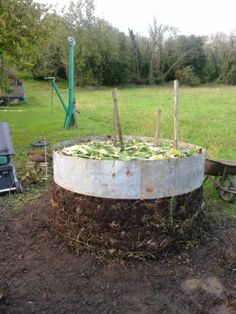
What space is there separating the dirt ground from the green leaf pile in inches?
36.7

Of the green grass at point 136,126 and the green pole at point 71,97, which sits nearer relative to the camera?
the green grass at point 136,126

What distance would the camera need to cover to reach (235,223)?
503 cm

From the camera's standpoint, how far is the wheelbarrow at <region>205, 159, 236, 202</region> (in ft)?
17.2

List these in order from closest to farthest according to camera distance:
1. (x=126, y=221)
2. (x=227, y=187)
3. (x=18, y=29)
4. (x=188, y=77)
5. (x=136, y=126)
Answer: (x=126, y=221) < (x=227, y=187) < (x=18, y=29) < (x=136, y=126) < (x=188, y=77)

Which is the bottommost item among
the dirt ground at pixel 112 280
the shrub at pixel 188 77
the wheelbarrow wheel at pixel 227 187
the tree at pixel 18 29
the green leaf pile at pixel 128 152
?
the shrub at pixel 188 77

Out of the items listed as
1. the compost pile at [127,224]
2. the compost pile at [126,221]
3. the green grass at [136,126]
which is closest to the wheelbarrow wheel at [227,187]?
the green grass at [136,126]

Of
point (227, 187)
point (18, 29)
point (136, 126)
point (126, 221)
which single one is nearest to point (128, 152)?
point (126, 221)

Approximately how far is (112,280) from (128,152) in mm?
1374

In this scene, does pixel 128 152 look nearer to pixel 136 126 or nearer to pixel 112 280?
pixel 112 280

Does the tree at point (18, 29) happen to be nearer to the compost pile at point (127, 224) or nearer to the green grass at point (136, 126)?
the green grass at point (136, 126)

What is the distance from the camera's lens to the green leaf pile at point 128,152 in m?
4.21

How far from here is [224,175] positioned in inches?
214

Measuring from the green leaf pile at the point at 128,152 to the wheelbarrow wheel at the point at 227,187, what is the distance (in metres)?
1.00

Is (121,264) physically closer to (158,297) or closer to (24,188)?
(158,297)
